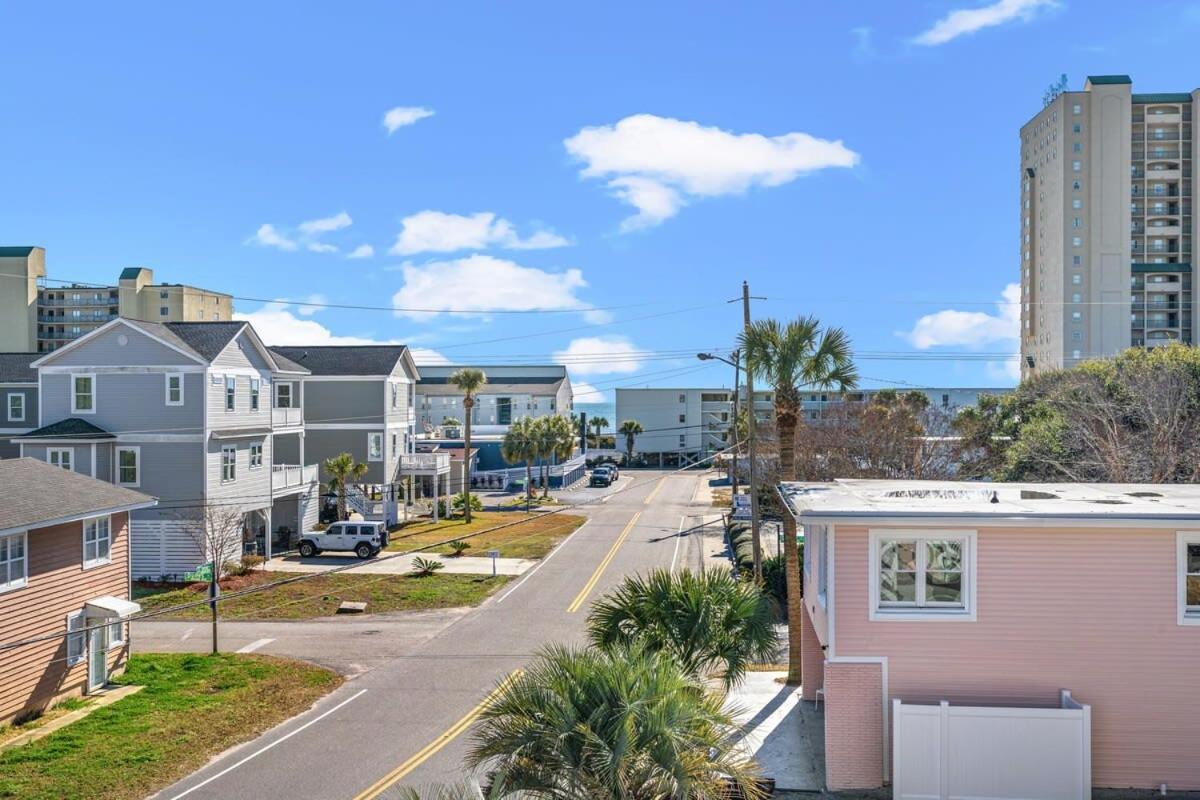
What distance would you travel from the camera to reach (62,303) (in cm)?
10969

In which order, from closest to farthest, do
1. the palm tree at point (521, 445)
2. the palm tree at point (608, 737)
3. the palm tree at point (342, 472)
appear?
the palm tree at point (608, 737), the palm tree at point (342, 472), the palm tree at point (521, 445)

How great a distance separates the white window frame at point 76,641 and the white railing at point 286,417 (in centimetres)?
2128

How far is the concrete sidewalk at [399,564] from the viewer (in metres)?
38.5

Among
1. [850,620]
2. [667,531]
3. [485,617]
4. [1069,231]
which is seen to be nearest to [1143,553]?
[850,620]

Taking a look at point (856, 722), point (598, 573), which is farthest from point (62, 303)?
point (856, 722)

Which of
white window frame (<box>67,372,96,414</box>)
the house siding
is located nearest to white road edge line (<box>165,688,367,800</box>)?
the house siding

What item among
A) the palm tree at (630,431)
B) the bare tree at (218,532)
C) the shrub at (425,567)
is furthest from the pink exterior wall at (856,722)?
the palm tree at (630,431)

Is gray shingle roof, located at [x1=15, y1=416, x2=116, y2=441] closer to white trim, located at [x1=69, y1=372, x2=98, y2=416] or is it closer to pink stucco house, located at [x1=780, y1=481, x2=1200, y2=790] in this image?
white trim, located at [x1=69, y1=372, x2=98, y2=416]

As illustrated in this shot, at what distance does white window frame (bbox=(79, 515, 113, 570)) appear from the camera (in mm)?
22438

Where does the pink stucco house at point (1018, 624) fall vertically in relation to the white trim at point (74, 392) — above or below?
below

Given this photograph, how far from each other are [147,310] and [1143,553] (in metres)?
117

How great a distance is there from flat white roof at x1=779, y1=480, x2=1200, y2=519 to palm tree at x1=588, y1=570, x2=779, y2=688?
221 centimetres

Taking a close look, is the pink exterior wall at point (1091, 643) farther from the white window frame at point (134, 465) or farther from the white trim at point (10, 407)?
the white trim at point (10, 407)

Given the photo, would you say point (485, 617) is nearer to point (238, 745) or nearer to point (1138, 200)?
point (238, 745)
